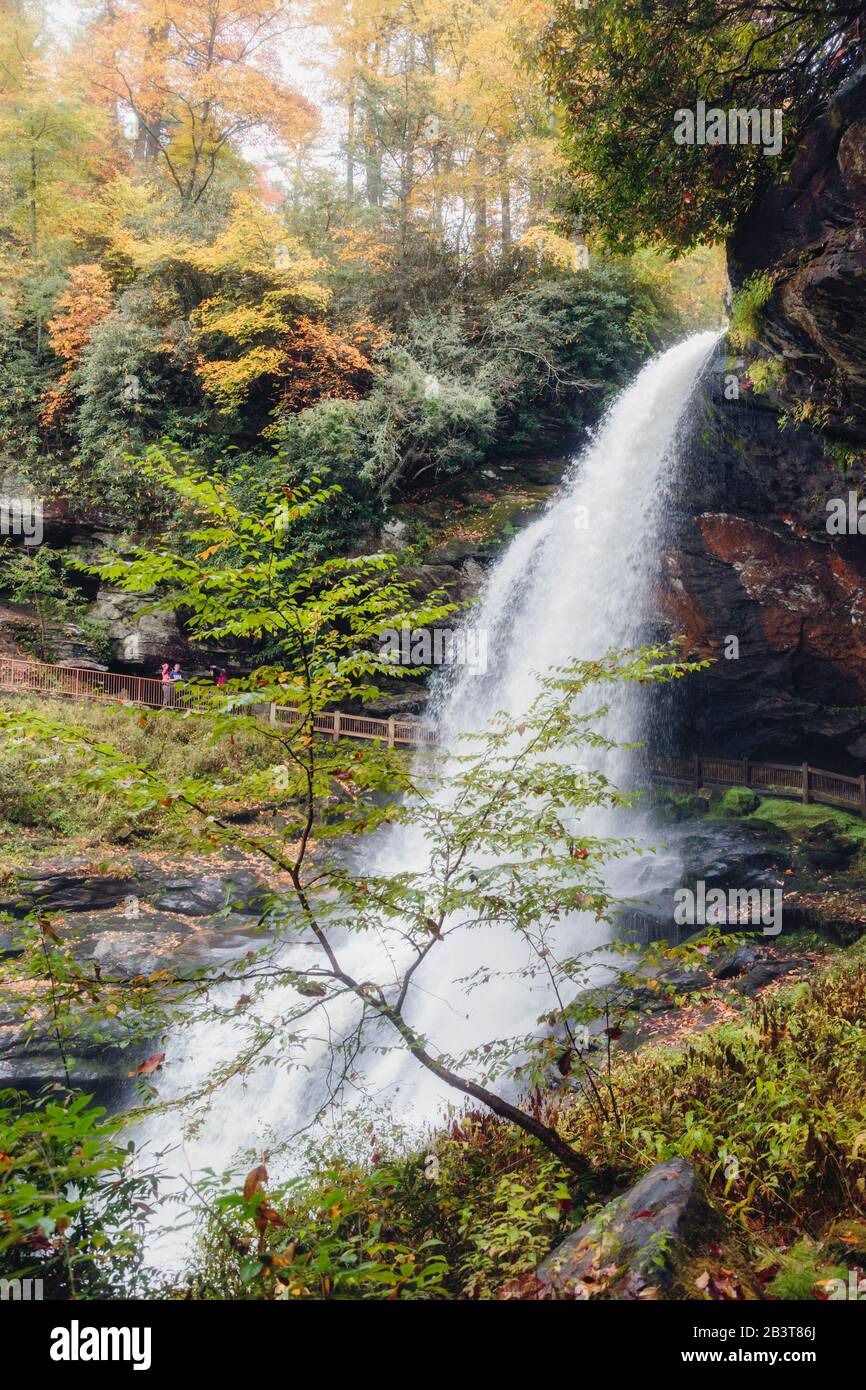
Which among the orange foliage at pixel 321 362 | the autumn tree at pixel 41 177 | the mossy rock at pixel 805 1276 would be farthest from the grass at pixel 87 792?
the autumn tree at pixel 41 177

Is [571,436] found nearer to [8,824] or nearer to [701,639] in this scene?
[701,639]

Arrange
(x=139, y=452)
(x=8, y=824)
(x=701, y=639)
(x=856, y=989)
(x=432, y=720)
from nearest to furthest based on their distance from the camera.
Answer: (x=856, y=989), (x=8, y=824), (x=701, y=639), (x=432, y=720), (x=139, y=452)

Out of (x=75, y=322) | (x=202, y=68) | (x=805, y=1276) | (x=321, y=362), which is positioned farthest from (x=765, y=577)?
(x=202, y=68)

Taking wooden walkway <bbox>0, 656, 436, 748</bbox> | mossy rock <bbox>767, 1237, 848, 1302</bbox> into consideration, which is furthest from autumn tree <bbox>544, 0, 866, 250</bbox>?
wooden walkway <bbox>0, 656, 436, 748</bbox>

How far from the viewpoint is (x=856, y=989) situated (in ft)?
21.4

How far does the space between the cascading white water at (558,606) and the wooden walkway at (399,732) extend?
42.9 inches

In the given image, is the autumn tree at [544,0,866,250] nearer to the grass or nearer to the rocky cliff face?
the rocky cliff face

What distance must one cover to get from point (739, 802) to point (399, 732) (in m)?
7.03

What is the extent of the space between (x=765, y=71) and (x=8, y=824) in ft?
44.1

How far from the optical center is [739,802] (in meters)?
13.7

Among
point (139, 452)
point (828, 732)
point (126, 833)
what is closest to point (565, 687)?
point (126, 833)

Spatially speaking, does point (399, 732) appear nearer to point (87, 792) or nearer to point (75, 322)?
point (87, 792)

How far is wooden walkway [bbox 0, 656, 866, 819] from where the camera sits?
14023mm

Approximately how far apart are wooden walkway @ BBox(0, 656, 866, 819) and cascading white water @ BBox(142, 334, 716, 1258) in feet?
3.58
